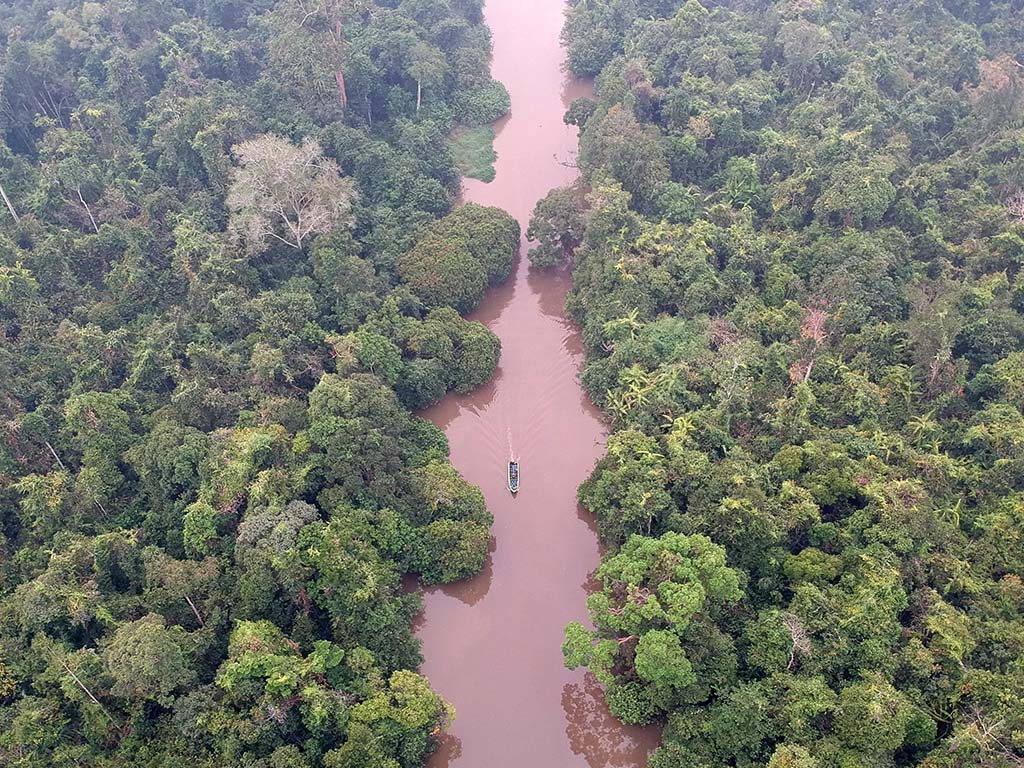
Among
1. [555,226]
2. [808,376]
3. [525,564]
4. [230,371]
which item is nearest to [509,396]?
[525,564]

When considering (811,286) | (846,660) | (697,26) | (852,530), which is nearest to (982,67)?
(697,26)

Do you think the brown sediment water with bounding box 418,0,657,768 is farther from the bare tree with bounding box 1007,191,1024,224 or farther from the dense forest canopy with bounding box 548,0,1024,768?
the bare tree with bounding box 1007,191,1024,224

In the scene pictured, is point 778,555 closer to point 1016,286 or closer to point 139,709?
point 1016,286

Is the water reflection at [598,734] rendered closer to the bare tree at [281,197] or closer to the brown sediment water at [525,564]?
the brown sediment water at [525,564]

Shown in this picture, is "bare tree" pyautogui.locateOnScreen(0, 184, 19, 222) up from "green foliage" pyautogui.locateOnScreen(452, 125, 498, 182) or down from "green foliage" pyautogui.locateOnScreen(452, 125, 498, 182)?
down

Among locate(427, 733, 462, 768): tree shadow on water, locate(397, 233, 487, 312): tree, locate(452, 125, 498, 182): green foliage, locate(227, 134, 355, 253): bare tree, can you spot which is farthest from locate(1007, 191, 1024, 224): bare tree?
locate(427, 733, 462, 768): tree shadow on water

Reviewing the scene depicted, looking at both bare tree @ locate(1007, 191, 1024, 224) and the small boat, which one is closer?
the small boat

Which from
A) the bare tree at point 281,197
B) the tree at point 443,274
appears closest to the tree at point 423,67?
the bare tree at point 281,197
